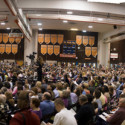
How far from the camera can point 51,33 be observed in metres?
24.5

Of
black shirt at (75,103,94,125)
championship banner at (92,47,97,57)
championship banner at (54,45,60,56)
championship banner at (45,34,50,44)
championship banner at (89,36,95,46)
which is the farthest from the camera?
championship banner at (92,47,97,57)

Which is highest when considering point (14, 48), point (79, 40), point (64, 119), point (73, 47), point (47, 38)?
point (47, 38)

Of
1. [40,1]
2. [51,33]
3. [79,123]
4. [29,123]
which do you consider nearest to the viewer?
[29,123]

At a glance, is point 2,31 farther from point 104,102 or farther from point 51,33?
point 104,102

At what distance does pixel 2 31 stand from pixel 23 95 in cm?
2382

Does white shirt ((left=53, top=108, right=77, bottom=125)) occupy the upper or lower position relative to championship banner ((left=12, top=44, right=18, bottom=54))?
lower

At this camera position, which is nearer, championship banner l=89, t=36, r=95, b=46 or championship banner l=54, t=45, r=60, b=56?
championship banner l=54, t=45, r=60, b=56

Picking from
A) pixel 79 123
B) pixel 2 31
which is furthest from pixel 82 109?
pixel 2 31

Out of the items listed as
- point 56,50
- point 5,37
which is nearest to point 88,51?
point 56,50

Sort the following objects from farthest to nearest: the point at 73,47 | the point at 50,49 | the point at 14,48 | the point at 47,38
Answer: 1. the point at 73,47
2. the point at 14,48
3. the point at 50,49
4. the point at 47,38

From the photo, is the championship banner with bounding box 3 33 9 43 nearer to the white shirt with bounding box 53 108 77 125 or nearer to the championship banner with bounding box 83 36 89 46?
the championship banner with bounding box 83 36 89 46

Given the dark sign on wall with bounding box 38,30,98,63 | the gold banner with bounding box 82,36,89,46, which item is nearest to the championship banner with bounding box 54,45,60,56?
the dark sign on wall with bounding box 38,30,98,63

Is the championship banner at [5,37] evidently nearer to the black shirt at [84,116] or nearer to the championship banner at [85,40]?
the championship banner at [85,40]

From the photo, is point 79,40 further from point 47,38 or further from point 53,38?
point 47,38
